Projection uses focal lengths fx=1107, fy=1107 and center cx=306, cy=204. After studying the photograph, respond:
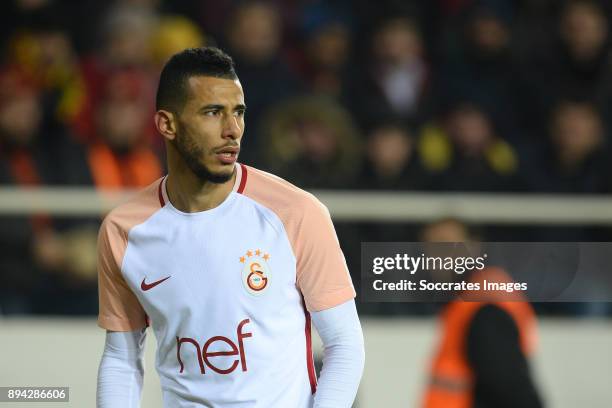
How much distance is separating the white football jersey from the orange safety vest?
64.6 inches

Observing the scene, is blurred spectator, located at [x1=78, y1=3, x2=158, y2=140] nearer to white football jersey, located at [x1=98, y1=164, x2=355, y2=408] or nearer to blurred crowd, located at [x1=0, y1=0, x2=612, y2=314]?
blurred crowd, located at [x1=0, y1=0, x2=612, y2=314]

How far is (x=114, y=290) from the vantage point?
2.52 meters

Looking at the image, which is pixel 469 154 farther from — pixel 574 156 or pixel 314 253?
pixel 314 253

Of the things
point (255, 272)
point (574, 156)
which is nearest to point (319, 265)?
point (255, 272)

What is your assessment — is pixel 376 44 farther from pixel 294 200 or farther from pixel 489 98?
pixel 294 200

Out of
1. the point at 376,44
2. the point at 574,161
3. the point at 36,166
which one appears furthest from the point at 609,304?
the point at 36,166

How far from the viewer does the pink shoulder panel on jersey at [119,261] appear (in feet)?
8.13

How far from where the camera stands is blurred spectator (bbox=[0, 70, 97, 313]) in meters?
4.46

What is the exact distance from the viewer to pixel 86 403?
432cm

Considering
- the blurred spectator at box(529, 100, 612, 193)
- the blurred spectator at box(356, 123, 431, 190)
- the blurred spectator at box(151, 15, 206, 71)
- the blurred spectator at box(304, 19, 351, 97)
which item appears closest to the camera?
the blurred spectator at box(356, 123, 431, 190)

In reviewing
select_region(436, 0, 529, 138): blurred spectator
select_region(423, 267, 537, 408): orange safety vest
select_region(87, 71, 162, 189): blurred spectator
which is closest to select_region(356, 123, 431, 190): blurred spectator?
select_region(436, 0, 529, 138): blurred spectator

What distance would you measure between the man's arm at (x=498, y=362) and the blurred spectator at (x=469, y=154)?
3.83 feet

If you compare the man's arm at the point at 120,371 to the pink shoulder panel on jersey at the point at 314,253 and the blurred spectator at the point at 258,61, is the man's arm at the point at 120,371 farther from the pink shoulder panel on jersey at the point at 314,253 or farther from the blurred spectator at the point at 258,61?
the blurred spectator at the point at 258,61

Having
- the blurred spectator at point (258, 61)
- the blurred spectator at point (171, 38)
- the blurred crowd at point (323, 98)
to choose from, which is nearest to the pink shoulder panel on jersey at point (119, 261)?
the blurred crowd at point (323, 98)
